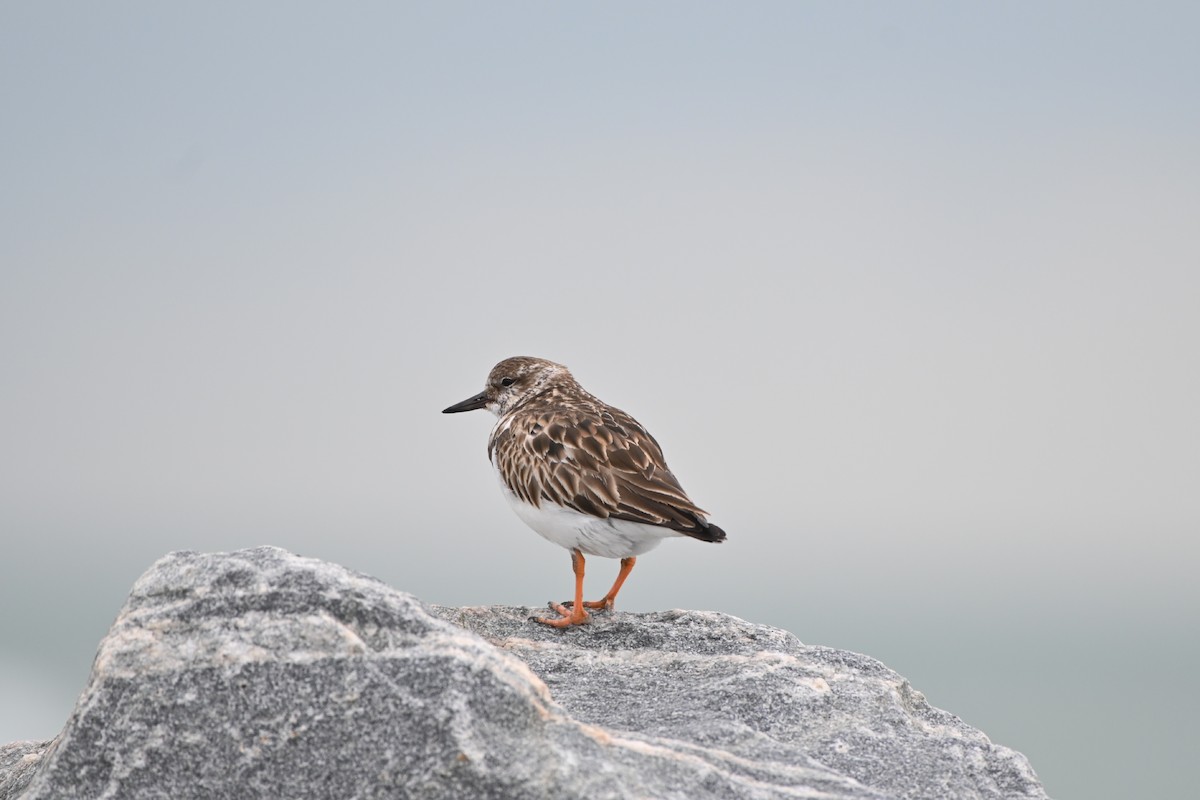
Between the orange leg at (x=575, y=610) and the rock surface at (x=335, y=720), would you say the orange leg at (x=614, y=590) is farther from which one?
the rock surface at (x=335, y=720)

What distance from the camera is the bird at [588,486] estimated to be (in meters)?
7.36

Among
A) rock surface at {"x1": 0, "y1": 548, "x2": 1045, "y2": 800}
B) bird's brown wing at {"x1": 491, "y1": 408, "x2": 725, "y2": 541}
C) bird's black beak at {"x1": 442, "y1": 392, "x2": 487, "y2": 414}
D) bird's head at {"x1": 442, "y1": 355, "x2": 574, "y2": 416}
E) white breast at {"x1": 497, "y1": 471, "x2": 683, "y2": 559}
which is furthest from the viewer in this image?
bird's black beak at {"x1": 442, "y1": 392, "x2": 487, "y2": 414}

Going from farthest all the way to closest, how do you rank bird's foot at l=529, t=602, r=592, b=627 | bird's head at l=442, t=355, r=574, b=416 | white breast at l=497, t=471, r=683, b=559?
bird's head at l=442, t=355, r=574, b=416
bird's foot at l=529, t=602, r=592, b=627
white breast at l=497, t=471, r=683, b=559

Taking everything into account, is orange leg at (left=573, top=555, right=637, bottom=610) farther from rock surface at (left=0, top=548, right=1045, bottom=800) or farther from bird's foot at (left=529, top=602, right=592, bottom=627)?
rock surface at (left=0, top=548, right=1045, bottom=800)

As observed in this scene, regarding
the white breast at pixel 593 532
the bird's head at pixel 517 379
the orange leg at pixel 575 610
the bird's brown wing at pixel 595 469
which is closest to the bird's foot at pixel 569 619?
the orange leg at pixel 575 610

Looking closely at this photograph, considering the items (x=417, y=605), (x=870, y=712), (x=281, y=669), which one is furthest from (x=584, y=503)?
(x=281, y=669)

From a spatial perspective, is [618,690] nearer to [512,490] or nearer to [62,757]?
[512,490]

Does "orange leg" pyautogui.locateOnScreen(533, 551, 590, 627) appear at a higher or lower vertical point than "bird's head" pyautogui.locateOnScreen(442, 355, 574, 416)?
lower

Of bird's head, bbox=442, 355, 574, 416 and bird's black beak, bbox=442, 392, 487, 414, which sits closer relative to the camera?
bird's head, bbox=442, 355, 574, 416

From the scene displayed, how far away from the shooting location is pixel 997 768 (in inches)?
244

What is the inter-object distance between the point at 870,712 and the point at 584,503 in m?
2.13

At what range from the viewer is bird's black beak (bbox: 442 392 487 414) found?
962 cm

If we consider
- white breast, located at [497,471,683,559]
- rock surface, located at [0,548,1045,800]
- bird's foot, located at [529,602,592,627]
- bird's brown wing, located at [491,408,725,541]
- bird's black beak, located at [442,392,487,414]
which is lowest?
rock surface, located at [0,548,1045,800]

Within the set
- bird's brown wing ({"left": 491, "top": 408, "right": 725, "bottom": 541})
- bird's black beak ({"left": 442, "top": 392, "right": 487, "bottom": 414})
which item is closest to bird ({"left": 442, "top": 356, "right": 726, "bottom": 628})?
bird's brown wing ({"left": 491, "top": 408, "right": 725, "bottom": 541})
